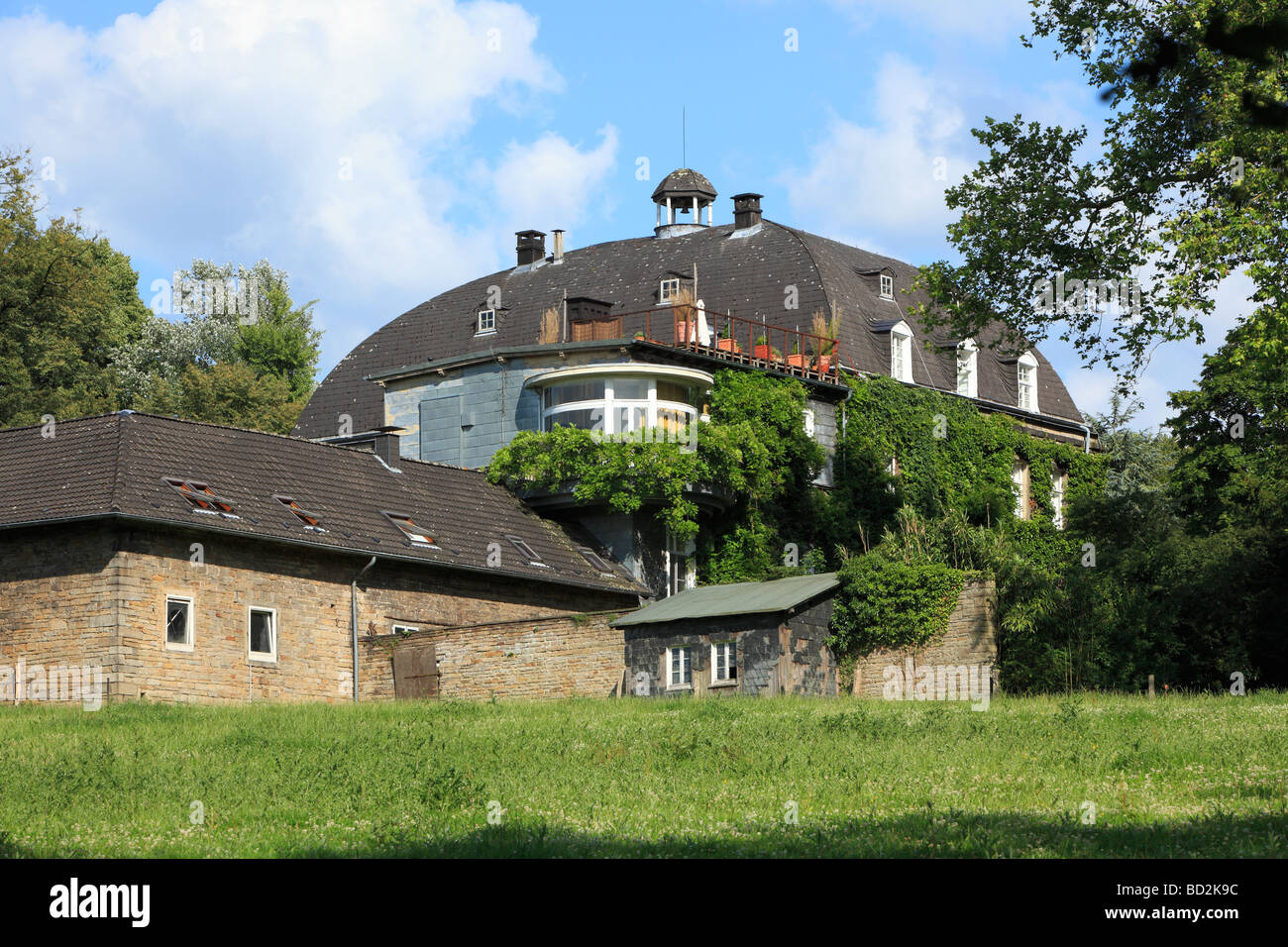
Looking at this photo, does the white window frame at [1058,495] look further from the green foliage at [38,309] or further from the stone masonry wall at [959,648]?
the green foliage at [38,309]

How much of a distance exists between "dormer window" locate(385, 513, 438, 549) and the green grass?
11.7m

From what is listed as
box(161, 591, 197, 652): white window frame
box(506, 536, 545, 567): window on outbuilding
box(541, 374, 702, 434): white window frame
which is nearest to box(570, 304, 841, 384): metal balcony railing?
box(541, 374, 702, 434): white window frame

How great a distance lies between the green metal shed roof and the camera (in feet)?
105

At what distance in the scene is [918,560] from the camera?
114 ft

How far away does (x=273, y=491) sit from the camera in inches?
1384

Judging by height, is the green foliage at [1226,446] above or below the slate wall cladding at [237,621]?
above

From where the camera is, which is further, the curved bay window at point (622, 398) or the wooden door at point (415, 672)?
the curved bay window at point (622, 398)

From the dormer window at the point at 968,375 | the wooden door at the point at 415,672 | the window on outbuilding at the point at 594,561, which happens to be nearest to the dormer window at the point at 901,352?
the dormer window at the point at 968,375

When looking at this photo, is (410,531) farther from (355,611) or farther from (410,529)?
(355,611)

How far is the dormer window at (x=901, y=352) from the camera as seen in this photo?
168 feet

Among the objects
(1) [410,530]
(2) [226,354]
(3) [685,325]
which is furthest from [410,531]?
(2) [226,354]

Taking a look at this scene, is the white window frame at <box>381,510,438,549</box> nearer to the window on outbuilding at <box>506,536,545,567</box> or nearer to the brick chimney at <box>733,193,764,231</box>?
the window on outbuilding at <box>506,536,545,567</box>

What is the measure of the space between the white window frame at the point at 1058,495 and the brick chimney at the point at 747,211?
13.2m

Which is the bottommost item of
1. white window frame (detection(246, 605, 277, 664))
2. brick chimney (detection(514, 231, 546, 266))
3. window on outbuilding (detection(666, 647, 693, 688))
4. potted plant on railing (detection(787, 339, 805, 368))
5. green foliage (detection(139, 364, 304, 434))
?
window on outbuilding (detection(666, 647, 693, 688))
